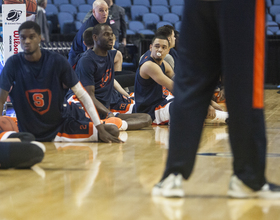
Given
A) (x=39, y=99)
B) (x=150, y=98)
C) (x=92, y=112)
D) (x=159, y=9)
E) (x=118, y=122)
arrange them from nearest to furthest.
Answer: (x=92, y=112) → (x=39, y=99) → (x=118, y=122) → (x=150, y=98) → (x=159, y=9)

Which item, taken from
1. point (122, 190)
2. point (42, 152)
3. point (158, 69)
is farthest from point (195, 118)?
point (158, 69)

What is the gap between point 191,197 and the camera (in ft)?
5.55

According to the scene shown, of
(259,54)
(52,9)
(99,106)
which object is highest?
(52,9)

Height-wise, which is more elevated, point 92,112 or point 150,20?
point 150,20

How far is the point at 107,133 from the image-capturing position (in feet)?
10.6

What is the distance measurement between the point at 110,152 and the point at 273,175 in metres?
1.16

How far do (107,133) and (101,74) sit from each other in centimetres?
119

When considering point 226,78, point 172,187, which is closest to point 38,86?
point 172,187

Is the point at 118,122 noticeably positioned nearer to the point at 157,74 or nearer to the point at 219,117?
the point at 157,74

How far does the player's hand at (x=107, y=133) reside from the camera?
3.17 meters

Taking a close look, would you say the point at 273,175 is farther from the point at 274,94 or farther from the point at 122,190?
the point at 274,94

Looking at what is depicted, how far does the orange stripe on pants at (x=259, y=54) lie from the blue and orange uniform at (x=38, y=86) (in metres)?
1.79

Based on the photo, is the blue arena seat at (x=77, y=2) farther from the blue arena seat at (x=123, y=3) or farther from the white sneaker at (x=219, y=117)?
the white sneaker at (x=219, y=117)

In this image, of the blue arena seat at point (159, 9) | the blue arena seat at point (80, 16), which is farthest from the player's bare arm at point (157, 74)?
the blue arena seat at point (159, 9)
